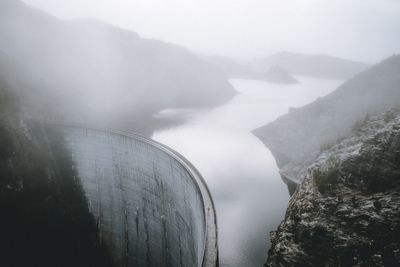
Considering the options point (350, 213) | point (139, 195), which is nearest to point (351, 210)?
point (350, 213)

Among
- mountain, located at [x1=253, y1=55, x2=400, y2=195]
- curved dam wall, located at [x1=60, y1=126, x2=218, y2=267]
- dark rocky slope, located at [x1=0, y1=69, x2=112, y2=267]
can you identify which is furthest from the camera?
mountain, located at [x1=253, y1=55, x2=400, y2=195]

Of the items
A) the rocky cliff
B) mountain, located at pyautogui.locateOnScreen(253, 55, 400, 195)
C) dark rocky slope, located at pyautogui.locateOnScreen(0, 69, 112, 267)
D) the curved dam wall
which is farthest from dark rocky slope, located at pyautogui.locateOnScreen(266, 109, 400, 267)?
mountain, located at pyautogui.locateOnScreen(253, 55, 400, 195)

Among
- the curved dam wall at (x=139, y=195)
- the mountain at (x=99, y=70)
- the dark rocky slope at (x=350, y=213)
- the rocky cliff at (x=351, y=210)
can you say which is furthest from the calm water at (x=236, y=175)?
the dark rocky slope at (x=350, y=213)

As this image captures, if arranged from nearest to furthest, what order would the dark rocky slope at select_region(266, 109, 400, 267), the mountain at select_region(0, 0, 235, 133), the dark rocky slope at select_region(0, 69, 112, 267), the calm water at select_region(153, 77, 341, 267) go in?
1. the dark rocky slope at select_region(266, 109, 400, 267)
2. the dark rocky slope at select_region(0, 69, 112, 267)
3. the calm water at select_region(153, 77, 341, 267)
4. the mountain at select_region(0, 0, 235, 133)

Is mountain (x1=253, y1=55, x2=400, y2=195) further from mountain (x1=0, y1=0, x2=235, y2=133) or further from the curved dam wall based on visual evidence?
mountain (x1=0, y1=0, x2=235, y2=133)

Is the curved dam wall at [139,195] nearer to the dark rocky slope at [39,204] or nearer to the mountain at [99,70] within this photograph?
the dark rocky slope at [39,204]

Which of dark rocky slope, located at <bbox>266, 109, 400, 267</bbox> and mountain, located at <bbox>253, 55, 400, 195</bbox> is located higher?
mountain, located at <bbox>253, 55, 400, 195</bbox>

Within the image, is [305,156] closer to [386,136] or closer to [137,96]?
[386,136]
